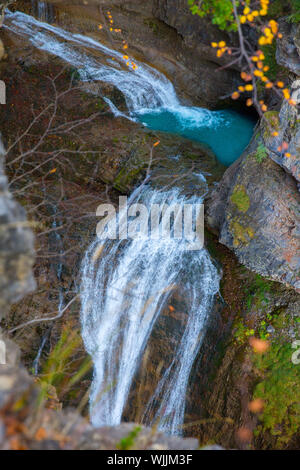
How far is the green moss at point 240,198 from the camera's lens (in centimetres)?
609

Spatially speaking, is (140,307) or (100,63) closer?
(140,307)

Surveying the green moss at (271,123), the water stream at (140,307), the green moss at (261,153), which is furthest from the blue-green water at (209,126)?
the green moss at (271,123)

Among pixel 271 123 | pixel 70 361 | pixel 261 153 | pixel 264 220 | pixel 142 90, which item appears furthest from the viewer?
pixel 142 90

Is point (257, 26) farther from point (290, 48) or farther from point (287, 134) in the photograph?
point (287, 134)

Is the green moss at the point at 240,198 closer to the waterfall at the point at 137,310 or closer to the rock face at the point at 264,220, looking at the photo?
the rock face at the point at 264,220

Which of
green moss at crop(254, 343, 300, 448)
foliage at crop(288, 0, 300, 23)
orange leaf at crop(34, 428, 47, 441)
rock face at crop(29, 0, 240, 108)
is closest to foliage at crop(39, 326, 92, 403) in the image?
green moss at crop(254, 343, 300, 448)

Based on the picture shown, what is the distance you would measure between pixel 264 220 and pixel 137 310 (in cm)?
252

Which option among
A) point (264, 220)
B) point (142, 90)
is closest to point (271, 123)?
point (264, 220)

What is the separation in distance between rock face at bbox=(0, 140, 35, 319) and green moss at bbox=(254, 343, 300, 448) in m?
4.12

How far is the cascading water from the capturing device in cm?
938

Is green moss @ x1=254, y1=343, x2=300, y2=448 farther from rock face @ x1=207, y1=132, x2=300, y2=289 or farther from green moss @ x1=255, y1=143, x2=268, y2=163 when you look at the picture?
green moss @ x1=255, y1=143, x2=268, y2=163

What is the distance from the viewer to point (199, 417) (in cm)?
635

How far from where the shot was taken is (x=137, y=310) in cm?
670

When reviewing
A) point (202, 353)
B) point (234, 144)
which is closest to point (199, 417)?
point (202, 353)
